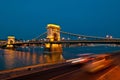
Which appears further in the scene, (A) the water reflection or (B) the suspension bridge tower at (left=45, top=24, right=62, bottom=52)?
(B) the suspension bridge tower at (left=45, top=24, right=62, bottom=52)

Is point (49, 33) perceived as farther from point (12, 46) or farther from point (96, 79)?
point (96, 79)

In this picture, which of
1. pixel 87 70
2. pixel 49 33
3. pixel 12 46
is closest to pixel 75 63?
pixel 87 70

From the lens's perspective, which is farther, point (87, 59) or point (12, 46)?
point (12, 46)

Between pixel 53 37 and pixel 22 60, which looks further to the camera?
pixel 53 37

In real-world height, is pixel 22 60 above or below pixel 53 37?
below

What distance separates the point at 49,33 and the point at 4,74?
101m

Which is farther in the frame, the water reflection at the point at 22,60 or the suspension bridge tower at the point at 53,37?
the suspension bridge tower at the point at 53,37

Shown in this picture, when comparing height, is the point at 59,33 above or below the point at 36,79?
above

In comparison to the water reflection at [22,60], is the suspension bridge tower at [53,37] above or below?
above

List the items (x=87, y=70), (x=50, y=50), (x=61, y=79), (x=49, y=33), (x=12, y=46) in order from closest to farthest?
(x=61, y=79)
(x=87, y=70)
(x=50, y=50)
(x=49, y=33)
(x=12, y=46)

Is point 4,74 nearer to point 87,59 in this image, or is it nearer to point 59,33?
point 87,59

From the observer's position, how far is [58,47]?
112875 millimetres

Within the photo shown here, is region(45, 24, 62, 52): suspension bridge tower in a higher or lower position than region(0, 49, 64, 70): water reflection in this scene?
higher

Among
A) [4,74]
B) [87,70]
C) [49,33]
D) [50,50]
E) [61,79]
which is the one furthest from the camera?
[49,33]
